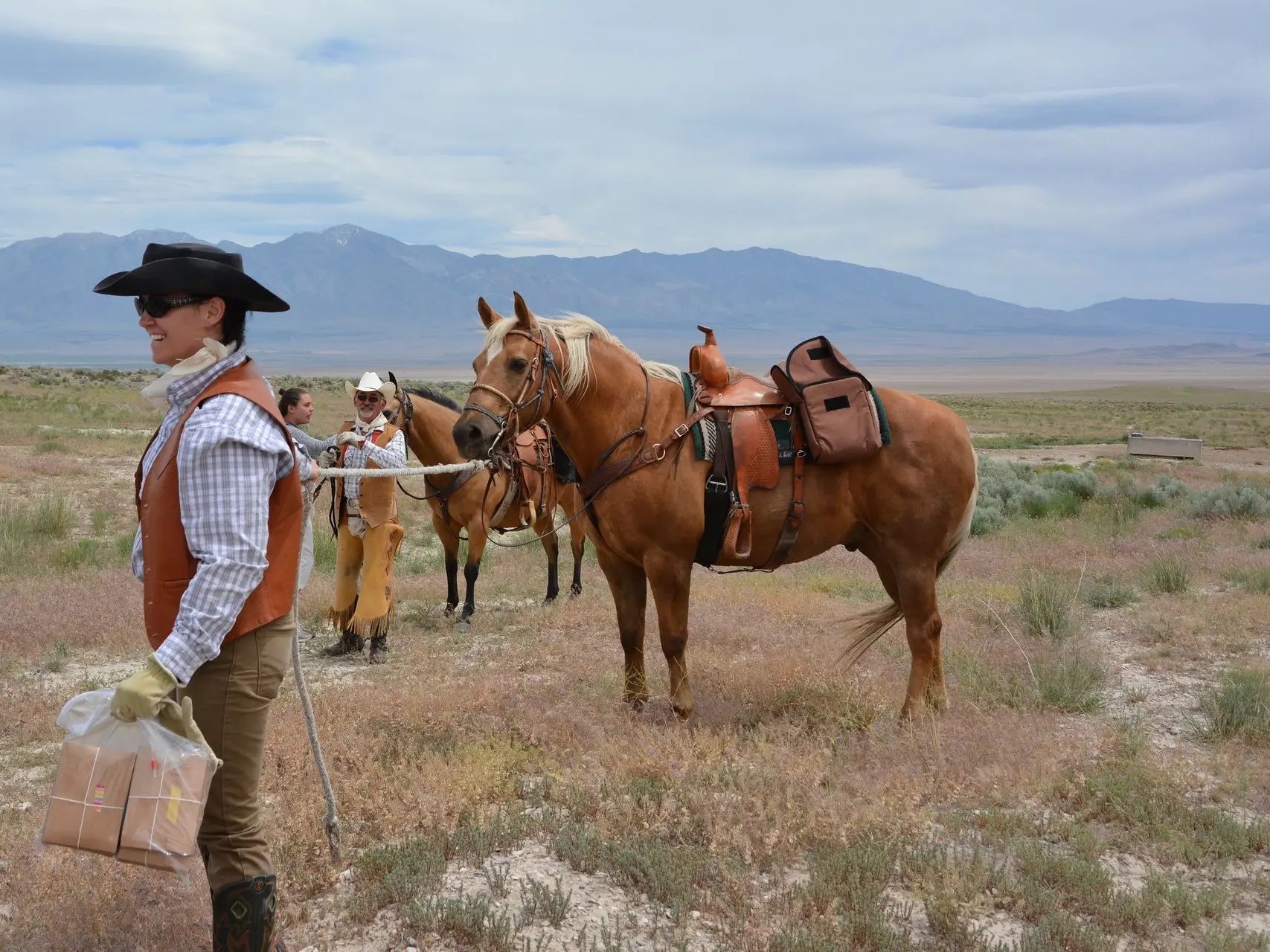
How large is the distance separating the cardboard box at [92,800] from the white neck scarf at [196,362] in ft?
3.19

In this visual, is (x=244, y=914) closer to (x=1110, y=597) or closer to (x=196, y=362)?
(x=196, y=362)

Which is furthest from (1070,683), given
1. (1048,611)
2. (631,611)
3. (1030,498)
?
(1030,498)

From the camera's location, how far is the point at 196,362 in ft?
9.38

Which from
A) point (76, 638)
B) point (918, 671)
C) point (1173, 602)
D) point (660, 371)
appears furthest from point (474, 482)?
point (1173, 602)

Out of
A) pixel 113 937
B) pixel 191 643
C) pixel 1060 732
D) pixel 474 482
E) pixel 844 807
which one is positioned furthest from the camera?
pixel 474 482

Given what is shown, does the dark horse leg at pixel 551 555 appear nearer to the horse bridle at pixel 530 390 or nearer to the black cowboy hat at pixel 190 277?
the horse bridle at pixel 530 390

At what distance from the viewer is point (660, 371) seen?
19.1 ft

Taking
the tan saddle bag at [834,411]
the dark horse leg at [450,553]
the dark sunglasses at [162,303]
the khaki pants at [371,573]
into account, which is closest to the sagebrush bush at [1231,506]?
the dark horse leg at [450,553]

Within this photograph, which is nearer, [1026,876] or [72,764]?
[72,764]

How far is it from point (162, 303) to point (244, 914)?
6.05ft

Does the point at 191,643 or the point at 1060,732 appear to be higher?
the point at 191,643

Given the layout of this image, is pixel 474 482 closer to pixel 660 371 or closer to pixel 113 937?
pixel 660 371

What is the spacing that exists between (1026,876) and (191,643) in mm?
3270

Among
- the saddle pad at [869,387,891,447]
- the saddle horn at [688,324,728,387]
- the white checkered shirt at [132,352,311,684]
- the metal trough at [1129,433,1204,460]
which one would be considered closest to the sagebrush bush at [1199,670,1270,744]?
the saddle pad at [869,387,891,447]
